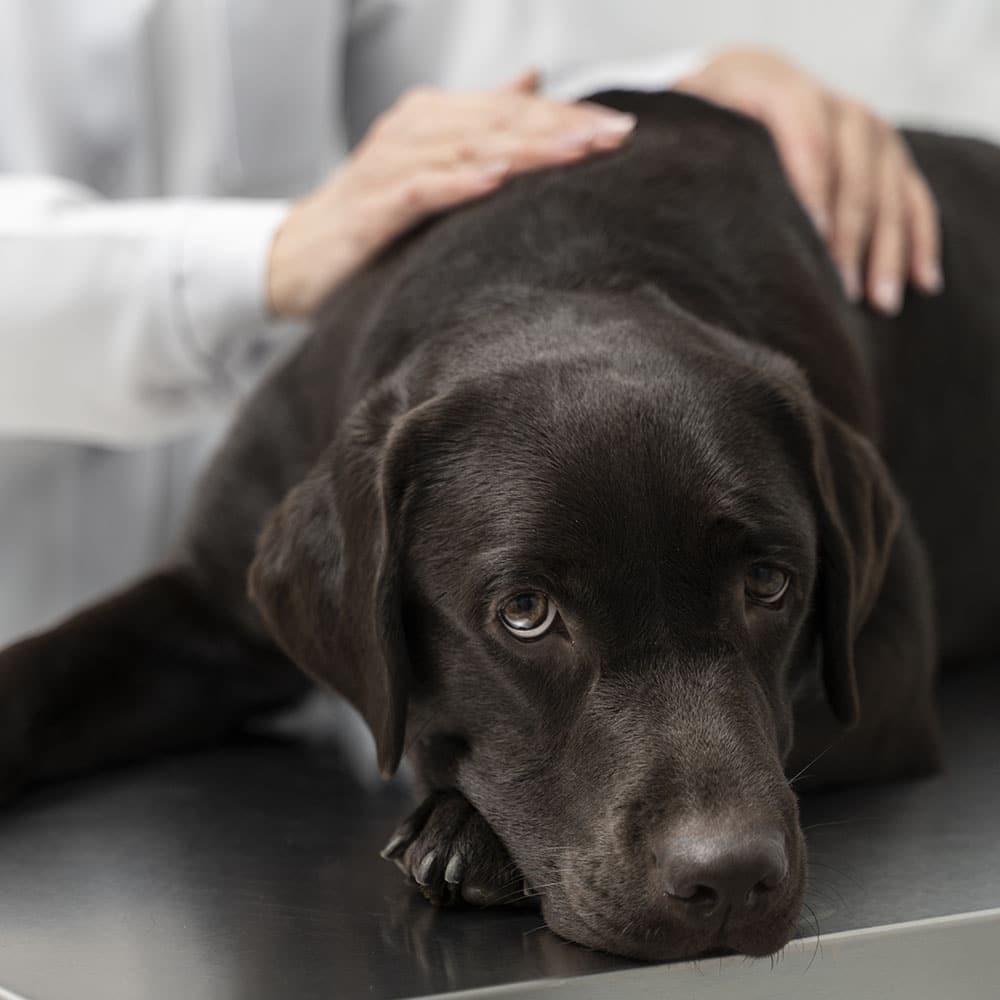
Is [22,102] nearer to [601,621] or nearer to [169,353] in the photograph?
[169,353]

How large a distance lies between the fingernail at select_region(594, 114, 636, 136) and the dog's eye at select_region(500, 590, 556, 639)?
0.99 m

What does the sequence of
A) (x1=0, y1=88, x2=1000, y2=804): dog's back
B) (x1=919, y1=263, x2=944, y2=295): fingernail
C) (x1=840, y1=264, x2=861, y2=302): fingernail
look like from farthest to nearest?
1. (x1=919, y1=263, x2=944, y2=295): fingernail
2. (x1=840, y1=264, x2=861, y2=302): fingernail
3. (x1=0, y1=88, x2=1000, y2=804): dog's back

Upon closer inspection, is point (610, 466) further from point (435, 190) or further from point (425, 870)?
point (435, 190)

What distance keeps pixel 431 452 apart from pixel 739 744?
19.4 inches

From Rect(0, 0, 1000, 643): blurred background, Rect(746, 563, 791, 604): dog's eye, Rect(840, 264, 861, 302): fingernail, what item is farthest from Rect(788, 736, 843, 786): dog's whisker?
Rect(0, 0, 1000, 643): blurred background

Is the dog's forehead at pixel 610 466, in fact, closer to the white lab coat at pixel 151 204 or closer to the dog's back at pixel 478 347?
the dog's back at pixel 478 347

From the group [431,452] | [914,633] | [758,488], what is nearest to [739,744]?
[758,488]

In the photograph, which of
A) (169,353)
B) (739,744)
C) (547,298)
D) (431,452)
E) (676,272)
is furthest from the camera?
(169,353)

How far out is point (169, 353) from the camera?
8.39 feet

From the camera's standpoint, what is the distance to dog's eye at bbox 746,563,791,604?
1.66m

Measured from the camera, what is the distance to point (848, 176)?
2568mm

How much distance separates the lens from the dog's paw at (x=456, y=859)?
1.58 m

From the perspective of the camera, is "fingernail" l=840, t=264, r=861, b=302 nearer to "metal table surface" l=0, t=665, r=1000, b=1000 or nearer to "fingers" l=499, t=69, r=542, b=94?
"fingers" l=499, t=69, r=542, b=94

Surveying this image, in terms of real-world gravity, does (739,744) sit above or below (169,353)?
above
